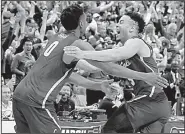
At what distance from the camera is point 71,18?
375 cm

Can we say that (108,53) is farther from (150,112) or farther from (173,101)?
(173,101)

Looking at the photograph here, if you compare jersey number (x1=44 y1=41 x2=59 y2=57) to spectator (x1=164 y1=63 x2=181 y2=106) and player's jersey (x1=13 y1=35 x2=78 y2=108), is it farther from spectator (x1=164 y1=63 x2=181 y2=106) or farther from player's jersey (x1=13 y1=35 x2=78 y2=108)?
spectator (x1=164 y1=63 x2=181 y2=106)

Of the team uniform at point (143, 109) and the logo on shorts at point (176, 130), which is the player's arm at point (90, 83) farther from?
the logo on shorts at point (176, 130)

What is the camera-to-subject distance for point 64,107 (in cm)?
634

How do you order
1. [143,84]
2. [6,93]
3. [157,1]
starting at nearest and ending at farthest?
[143,84]
[6,93]
[157,1]

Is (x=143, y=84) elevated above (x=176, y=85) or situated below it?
above

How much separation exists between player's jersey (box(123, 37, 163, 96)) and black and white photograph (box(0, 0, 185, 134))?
1cm

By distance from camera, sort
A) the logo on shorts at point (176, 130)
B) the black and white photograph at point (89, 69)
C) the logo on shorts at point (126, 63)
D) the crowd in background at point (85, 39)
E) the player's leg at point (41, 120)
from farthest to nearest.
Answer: the crowd in background at point (85, 39), the logo on shorts at point (176, 130), the logo on shorts at point (126, 63), the black and white photograph at point (89, 69), the player's leg at point (41, 120)

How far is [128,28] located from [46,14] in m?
5.22

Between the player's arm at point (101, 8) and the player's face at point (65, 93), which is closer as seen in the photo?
the player's face at point (65, 93)

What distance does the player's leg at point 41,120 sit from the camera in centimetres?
344

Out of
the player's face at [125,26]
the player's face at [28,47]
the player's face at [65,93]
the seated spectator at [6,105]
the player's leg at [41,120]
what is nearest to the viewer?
the player's leg at [41,120]

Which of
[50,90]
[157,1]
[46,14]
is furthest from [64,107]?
[157,1]

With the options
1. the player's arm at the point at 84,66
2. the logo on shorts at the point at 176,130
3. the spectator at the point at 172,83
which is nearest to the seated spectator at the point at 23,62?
the spectator at the point at 172,83
